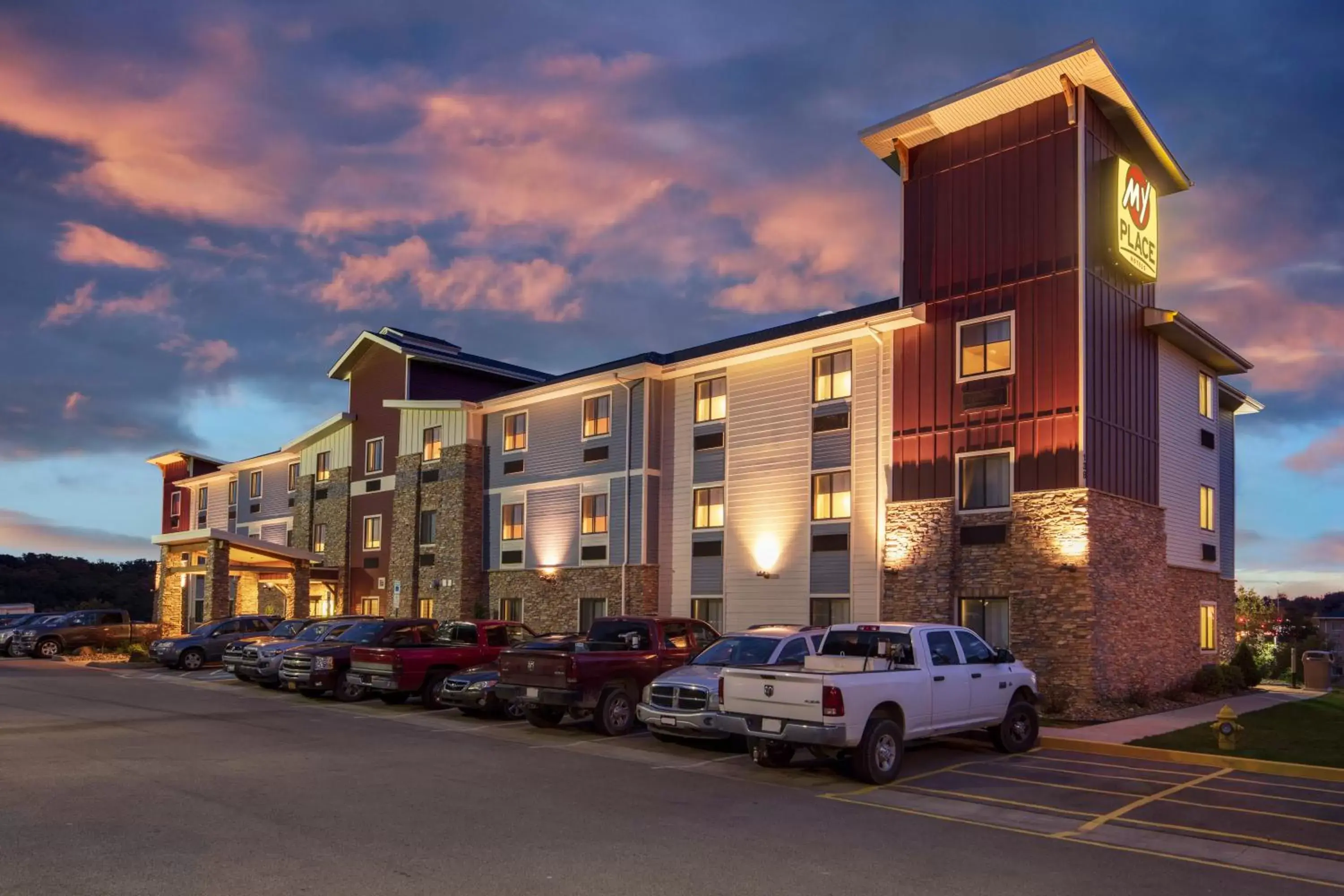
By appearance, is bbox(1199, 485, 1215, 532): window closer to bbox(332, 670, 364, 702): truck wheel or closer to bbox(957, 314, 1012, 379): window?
bbox(957, 314, 1012, 379): window

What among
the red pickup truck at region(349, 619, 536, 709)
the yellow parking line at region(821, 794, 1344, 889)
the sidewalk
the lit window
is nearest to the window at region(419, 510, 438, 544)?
the red pickup truck at region(349, 619, 536, 709)

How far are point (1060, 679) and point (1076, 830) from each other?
11322 mm

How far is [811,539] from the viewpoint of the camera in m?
26.5

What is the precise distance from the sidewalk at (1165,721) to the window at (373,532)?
29.5 meters

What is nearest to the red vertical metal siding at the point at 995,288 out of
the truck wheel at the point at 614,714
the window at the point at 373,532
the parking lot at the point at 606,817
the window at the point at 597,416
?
the parking lot at the point at 606,817

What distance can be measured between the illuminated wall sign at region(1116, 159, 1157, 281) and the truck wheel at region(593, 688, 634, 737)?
14403mm

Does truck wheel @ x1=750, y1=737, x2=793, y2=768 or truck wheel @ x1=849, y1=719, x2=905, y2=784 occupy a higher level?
truck wheel @ x1=849, y1=719, x2=905, y2=784

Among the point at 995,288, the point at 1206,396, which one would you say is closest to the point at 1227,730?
the point at 995,288

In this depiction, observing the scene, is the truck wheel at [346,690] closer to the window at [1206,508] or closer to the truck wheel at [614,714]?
the truck wheel at [614,714]

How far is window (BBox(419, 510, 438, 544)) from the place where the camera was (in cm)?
3866

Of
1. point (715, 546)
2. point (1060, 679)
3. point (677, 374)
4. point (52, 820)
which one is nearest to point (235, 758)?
point (52, 820)

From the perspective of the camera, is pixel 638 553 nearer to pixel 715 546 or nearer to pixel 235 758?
pixel 715 546

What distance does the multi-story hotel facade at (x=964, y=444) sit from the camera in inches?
869

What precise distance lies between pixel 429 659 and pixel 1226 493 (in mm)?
22599
